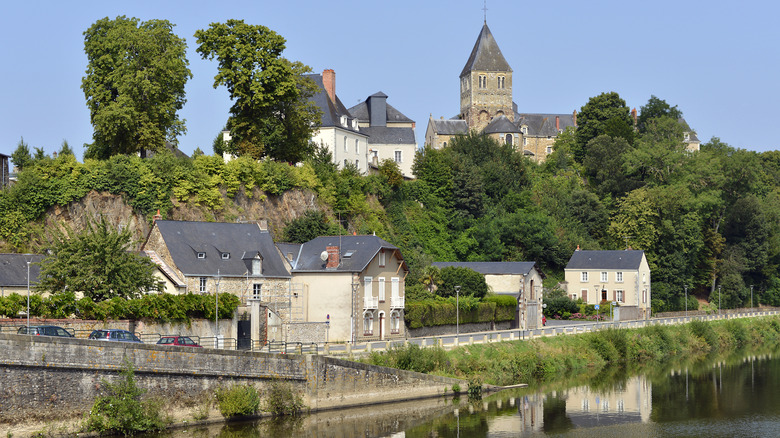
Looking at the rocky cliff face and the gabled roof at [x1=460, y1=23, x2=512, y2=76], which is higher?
the gabled roof at [x1=460, y1=23, x2=512, y2=76]

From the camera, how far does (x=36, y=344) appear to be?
2838cm

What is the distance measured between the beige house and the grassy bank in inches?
297

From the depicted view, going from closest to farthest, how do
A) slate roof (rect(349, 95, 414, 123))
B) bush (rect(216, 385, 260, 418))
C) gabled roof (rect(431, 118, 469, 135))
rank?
bush (rect(216, 385, 260, 418))
slate roof (rect(349, 95, 414, 123))
gabled roof (rect(431, 118, 469, 135))

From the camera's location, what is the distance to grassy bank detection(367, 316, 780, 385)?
134ft

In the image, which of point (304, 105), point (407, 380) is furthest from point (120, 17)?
point (407, 380)

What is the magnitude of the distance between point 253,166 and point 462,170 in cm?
2431

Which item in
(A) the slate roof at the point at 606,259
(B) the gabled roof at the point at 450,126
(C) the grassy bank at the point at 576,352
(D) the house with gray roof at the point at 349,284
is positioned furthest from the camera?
(B) the gabled roof at the point at 450,126

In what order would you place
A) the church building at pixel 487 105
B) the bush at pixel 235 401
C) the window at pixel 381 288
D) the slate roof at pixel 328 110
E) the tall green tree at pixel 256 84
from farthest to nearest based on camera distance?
the church building at pixel 487 105
the slate roof at pixel 328 110
the tall green tree at pixel 256 84
the window at pixel 381 288
the bush at pixel 235 401

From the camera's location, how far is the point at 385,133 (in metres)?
85.9

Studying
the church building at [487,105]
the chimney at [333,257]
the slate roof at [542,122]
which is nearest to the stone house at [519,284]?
the chimney at [333,257]

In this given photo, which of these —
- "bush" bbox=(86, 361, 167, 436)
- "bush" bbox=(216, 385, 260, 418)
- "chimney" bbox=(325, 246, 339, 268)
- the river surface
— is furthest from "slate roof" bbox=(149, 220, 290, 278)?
"bush" bbox=(86, 361, 167, 436)

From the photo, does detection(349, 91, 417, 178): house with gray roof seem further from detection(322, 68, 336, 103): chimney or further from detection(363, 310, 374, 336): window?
detection(363, 310, 374, 336): window

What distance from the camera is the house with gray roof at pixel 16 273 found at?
139ft

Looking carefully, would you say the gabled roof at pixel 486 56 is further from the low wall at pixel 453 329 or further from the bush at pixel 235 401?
the bush at pixel 235 401
